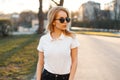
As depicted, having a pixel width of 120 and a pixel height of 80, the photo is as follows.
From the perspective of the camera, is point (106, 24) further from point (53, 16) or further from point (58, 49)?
point (58, 49)

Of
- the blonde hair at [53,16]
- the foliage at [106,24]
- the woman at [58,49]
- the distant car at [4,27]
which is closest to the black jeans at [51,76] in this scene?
the woman at [58,49]

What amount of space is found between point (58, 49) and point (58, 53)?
44mm

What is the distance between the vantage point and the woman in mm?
3955

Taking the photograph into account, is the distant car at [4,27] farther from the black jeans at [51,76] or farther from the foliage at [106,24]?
the foliage at [106,24]

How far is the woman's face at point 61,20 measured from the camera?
4.00 metres

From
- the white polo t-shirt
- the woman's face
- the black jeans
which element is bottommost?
the black jeans

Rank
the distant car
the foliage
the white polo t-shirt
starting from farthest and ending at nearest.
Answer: the foliage < the distant car < the white polo t-shirt

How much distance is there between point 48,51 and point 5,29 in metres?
31.2

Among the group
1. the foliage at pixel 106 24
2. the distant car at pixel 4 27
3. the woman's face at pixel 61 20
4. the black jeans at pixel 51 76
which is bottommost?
the foliage at pixel 106 24

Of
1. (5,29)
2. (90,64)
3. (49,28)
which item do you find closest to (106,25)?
(5,29)

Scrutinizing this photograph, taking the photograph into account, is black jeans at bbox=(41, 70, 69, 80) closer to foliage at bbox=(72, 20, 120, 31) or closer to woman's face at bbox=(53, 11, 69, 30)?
woman's face at bbox=(53, 11, 69, 30)

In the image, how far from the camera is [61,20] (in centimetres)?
400

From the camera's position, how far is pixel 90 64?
13500 mm

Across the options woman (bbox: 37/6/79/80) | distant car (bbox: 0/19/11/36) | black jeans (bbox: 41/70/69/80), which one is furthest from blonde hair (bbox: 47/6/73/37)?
distant car (bbox: 0/19/11/36)
